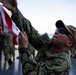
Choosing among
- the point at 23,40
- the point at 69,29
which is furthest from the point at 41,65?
the point at 69,29

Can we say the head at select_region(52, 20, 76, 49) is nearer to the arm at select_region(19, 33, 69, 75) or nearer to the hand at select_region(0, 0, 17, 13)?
the arm at select_region(19, 33, 69, 75)

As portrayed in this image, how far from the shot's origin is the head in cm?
261

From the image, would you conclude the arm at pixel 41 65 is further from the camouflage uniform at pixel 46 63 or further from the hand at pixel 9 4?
the hand at pixel 9 4

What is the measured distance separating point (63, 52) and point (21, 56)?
41 cm

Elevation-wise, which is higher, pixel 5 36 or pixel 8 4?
pixel 5 36

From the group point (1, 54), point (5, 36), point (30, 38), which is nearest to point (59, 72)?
point (30, 38)

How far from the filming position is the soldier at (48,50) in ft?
7.93

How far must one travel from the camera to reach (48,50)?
269cm

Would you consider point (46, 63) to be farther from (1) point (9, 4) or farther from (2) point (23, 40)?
(1) point (9, 4)

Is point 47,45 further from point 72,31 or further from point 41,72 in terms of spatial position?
point 41,72

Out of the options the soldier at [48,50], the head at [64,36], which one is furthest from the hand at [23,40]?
the head at [64,36]

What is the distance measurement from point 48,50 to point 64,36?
0.66 feet

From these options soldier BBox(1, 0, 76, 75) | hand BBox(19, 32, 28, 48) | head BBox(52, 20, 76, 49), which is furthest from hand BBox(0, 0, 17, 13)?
head BBox(52, 20, 76, 49)

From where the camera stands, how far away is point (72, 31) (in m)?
2.76
